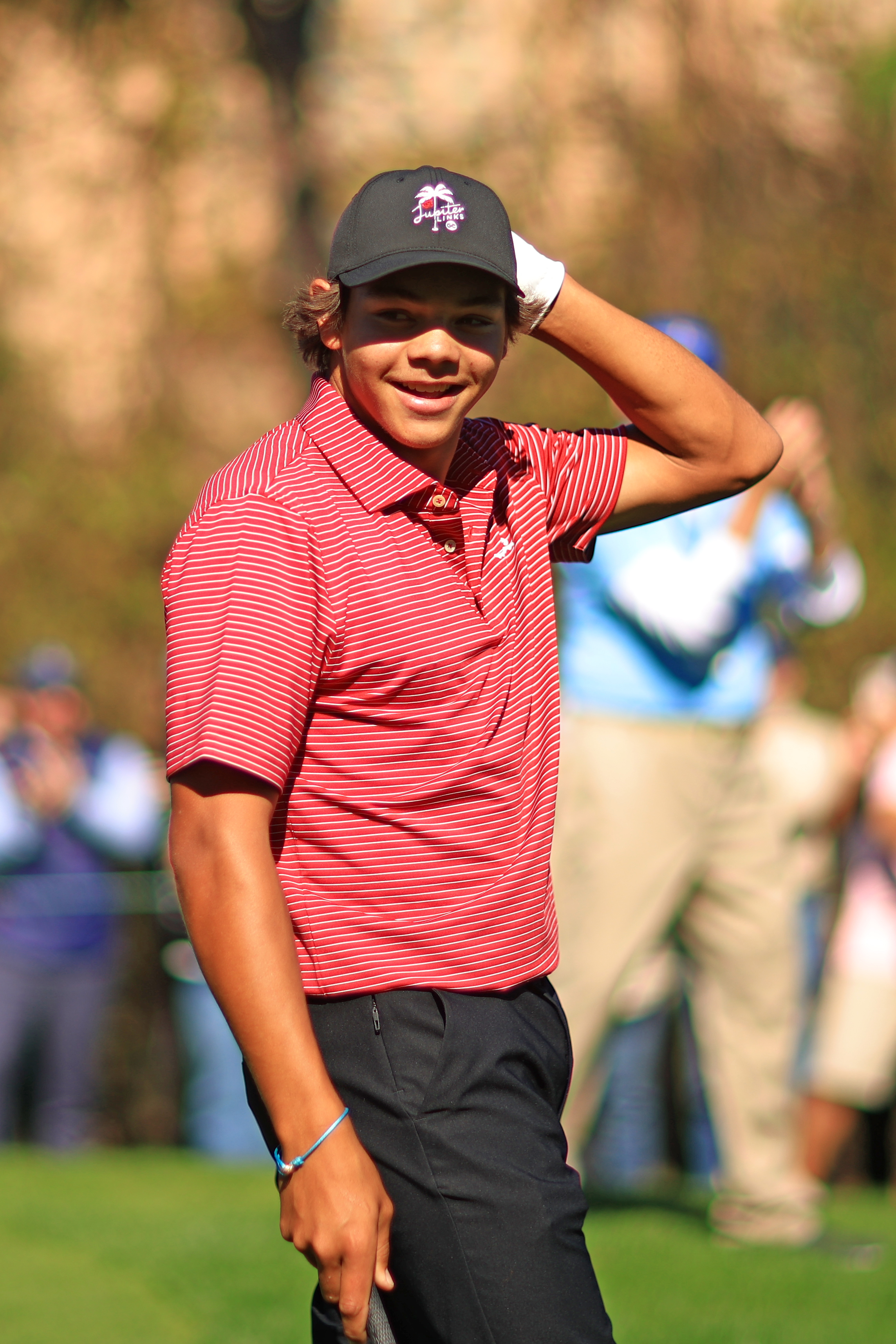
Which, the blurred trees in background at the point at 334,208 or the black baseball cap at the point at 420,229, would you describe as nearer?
the black baseball cap at the point at 420,229

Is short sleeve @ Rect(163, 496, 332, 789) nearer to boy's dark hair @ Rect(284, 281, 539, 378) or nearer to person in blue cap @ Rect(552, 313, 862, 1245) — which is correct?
boy's dark hair @ Rect(284, 281, 539, 378)

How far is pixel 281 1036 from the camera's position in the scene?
75.7 inches

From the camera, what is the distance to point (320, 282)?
2271 millimetres

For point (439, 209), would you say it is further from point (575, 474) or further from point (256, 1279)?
point (256, 1279)

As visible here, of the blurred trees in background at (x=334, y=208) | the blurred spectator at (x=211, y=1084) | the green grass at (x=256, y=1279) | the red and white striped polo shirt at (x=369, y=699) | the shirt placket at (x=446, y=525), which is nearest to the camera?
the red and white striped polo shirt at (x=369, y=699)

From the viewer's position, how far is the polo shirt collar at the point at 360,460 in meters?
2.18

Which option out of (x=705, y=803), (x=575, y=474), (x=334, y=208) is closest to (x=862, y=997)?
(x=705, y=803)

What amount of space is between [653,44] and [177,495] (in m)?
3.71

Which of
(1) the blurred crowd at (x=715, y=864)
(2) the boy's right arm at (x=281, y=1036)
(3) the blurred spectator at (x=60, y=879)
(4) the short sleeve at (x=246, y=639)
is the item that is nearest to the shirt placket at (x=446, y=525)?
(4) the short sleeve at (x=246, y=639)

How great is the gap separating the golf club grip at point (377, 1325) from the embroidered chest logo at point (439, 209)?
133 cm

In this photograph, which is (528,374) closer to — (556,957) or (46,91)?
(46,91)

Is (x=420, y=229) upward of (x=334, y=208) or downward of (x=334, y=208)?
downward

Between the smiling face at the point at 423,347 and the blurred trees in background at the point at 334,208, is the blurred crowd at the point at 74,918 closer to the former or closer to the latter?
the blurred trees in background at the point at 334,208

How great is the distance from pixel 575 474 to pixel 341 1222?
1.19 meters
